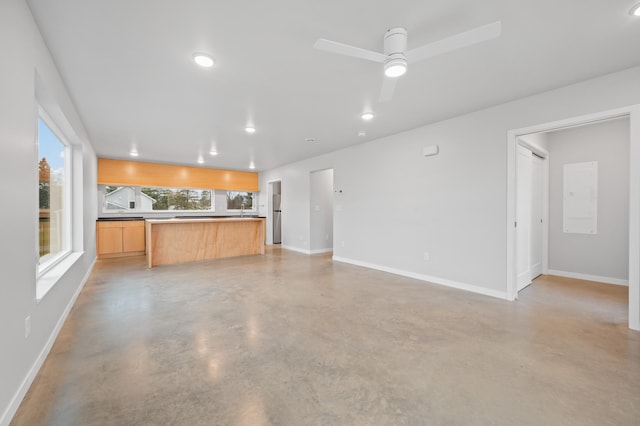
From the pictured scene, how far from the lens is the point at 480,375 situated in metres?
1.93

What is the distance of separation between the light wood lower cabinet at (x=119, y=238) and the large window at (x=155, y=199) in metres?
0.84

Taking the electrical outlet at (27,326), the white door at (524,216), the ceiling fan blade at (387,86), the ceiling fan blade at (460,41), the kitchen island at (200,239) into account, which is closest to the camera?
the ceiling fan blade at (460,41)

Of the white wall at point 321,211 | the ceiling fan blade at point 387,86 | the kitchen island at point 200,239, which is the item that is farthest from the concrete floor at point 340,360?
the white wall at point 321,211

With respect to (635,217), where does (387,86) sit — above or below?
above

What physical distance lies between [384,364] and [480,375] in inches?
26.6

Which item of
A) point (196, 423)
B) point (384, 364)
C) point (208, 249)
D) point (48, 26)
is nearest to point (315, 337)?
point (384, 364)

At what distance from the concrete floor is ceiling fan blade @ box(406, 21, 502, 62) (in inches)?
90.6

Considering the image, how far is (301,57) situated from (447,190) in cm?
293

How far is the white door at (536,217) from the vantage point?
14.6ft

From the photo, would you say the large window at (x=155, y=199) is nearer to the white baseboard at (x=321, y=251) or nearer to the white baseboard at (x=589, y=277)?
the white baseboard at (x=321, y=251)

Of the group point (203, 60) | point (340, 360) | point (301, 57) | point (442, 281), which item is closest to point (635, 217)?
point (442, 281)

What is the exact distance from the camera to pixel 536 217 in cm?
459

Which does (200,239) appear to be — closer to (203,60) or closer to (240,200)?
(240,200)

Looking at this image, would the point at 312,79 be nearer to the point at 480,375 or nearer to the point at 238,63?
the point at 238,63
